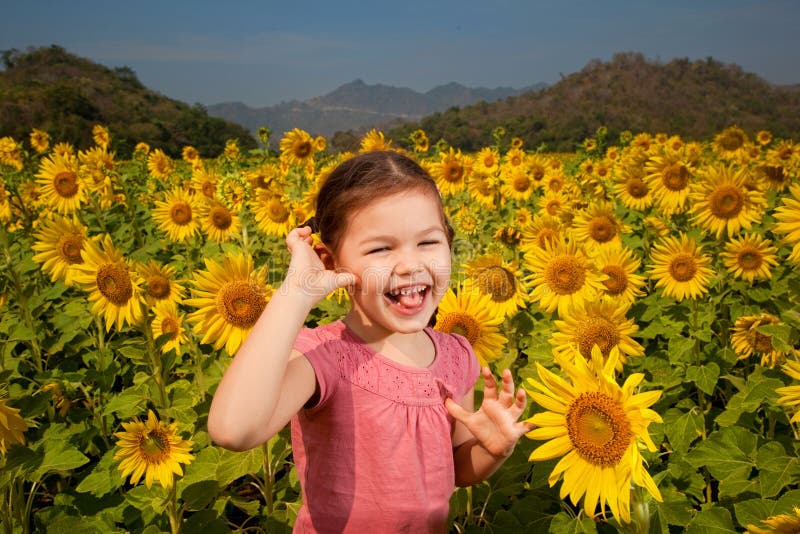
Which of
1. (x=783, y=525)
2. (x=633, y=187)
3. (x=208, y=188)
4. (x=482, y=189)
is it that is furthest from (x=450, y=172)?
(x=783, y=525)

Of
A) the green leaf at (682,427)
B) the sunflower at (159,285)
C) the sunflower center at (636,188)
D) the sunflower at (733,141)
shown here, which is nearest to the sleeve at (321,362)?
the sunflower at (159,285)

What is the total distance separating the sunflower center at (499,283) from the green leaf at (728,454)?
1.16 metres

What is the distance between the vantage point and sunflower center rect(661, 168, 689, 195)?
189 inches

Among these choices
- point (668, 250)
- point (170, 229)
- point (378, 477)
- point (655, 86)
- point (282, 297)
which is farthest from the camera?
point (655, 86)

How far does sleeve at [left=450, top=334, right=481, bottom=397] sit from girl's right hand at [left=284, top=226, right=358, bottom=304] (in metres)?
0.52

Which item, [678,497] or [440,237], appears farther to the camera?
[678,497]

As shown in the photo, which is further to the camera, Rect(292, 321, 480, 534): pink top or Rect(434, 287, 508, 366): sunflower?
Rect(434, 287, 508, 366): sunflower

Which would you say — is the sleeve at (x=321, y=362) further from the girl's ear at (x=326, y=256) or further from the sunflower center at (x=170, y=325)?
the sunflower center at (x=170, y=325)

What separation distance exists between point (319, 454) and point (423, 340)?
0.46 metres

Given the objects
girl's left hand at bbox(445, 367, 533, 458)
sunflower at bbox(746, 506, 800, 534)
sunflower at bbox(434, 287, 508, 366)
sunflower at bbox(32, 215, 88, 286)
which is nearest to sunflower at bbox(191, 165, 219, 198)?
sunflower at bbox(32, 215, 88, 286)

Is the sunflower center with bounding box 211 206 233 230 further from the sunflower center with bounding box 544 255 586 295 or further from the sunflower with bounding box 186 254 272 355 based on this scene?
the sunflower center with bounding box 544 255 586 295

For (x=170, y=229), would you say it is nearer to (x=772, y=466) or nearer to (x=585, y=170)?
(x=772, y=466)


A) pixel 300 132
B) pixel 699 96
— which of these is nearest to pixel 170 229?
pixel 300 132

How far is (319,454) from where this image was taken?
150 centimetres
